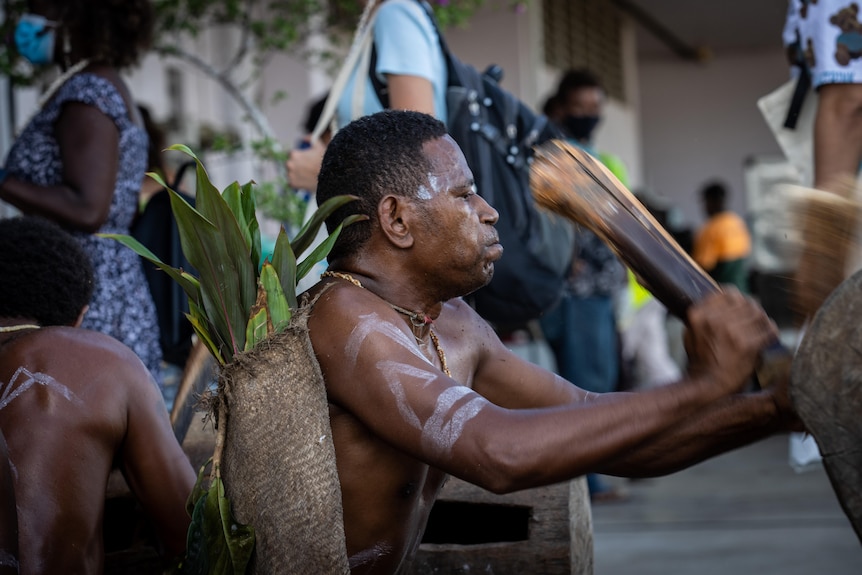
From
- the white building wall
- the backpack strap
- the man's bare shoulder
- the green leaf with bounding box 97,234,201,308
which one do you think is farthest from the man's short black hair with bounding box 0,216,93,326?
the white building wall

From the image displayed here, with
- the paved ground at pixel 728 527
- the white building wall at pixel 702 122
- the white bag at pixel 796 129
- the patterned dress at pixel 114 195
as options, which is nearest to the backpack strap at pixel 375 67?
the patterned dress at pixel 114 195

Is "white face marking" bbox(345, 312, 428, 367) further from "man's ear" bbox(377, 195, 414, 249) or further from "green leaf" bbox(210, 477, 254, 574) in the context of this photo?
"green leaf" bbox(210, 477, 254, 574)

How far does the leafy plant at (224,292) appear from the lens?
2.25 m

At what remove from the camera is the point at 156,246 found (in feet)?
12.7

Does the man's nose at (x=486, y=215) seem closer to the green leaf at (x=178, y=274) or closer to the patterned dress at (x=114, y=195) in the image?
→ the green leaf at (x=178, y=274)

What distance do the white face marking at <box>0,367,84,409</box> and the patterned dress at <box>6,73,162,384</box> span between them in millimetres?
1077

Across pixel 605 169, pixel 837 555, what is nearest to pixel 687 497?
pixel 837 555

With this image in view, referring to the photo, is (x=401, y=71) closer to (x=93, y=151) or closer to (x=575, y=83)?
(x=93, y=151)

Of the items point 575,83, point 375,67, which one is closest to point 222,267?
point 375,67

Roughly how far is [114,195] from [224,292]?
1.53 m

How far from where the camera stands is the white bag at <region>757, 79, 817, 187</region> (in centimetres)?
366

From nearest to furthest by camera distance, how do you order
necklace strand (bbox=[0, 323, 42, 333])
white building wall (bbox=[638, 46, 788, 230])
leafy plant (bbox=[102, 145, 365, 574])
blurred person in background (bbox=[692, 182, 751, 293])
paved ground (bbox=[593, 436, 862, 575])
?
leafy plant (bbox=[102, 145, 365, 574]) < necklace strand (bbox=[0, 323, 42, 333]) < paved ground (bbox=[593, 436, 862, 575]) < blurred person in background (bbox=[692, 182, 751, 293]) < white building wall (bbox=[638, 46, 788, 230])

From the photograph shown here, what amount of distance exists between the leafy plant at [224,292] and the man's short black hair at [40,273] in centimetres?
47

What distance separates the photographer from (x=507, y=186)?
11.9ft
